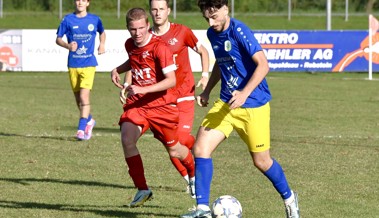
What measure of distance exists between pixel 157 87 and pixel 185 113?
1.52 metres

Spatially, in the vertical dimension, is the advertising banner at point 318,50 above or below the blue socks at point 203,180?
below

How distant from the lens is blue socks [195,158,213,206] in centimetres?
759

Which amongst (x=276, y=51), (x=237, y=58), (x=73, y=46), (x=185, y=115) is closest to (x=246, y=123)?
(x=237, y=58)

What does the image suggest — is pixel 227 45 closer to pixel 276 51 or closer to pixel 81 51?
pixel 81 51

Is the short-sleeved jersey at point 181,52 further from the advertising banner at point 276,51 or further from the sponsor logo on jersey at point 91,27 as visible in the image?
the advertising banner at point 276,51

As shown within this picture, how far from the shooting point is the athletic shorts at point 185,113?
945 centimetres

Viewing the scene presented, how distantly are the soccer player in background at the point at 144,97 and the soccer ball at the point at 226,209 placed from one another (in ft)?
3.53

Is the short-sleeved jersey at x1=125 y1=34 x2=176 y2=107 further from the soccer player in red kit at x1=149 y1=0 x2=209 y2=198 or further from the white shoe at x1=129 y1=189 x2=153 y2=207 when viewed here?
the soccer player in red kit at x1=149 y1=0 x2=209 y2=198

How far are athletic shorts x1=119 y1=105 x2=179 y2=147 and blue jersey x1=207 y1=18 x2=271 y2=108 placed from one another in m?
0.84

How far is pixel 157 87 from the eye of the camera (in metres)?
8.04

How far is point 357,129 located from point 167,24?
22.1ft

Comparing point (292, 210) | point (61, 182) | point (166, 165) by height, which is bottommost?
point (166, 165)

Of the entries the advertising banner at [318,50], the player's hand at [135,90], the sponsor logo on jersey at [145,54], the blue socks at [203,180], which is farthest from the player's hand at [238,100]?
the advertising banner at [318,50]

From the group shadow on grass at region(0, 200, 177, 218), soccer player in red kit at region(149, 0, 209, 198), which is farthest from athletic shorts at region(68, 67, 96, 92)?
shadow on grass at region(0, 200, 177, 218)
